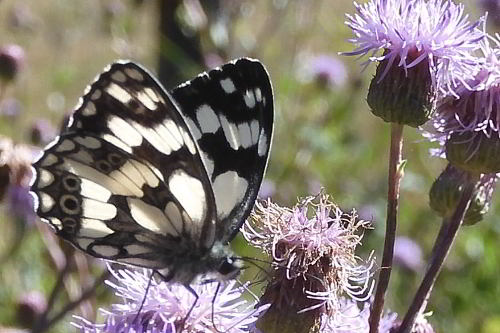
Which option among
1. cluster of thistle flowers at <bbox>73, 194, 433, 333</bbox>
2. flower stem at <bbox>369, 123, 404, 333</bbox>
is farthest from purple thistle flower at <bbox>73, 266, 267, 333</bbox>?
flower stem at <bbox>369, 123, 404, 333</bbox>

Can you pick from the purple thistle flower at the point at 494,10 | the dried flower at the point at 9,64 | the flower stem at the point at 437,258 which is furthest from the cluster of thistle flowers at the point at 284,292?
the dried flower at the point at 9,64

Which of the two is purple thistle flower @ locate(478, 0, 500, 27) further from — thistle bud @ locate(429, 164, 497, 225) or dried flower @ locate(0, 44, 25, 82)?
dried flower @ locate(0, 44, 25, 82)

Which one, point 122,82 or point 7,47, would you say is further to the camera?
point 7,47

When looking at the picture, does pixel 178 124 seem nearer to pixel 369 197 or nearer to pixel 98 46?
pixel 369 197

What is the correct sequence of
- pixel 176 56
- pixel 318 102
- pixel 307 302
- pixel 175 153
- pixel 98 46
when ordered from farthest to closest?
pixel 98 46 < pixel 318 102 < pixel 176 56 < pixel 175 153 < pixel 307 302

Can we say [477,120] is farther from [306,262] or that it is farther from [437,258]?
[306,262]

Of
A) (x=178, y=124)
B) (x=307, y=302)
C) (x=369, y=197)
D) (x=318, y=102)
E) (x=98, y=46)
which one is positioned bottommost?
(x=307, y=302)

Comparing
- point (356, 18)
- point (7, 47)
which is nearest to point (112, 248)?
point (356, 18)
